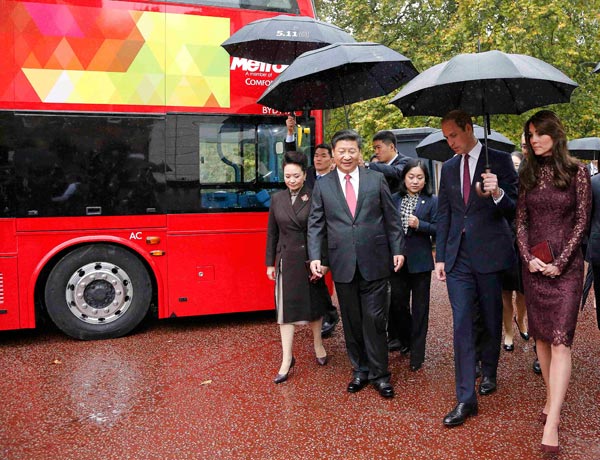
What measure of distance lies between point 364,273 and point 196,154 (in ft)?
8.74

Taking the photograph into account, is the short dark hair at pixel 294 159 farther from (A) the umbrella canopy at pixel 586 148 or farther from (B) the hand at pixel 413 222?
(A) the umbrella canopy at pixel 586 148

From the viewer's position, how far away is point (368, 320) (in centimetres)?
479

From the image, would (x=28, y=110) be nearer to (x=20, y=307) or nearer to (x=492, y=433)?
(x=20, y=307)

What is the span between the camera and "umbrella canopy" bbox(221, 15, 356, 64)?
565cm

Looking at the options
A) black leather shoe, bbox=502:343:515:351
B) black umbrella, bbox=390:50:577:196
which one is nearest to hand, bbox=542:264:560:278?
black umbrella, bbox=390:50:577:196

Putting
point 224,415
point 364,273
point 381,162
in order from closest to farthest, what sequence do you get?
point 224,415
point 364,273
point 381,162

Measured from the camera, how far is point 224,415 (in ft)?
14.2

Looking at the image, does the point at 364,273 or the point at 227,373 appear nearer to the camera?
the point at 364,273

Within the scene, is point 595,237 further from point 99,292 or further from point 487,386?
point 99,292

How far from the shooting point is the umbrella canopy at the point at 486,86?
3795mm

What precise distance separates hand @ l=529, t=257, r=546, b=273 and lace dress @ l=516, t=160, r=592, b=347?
0.03 m

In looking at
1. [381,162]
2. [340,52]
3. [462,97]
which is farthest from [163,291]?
[462,97]

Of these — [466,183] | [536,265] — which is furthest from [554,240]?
[466,183]

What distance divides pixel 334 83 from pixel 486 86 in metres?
1.94
